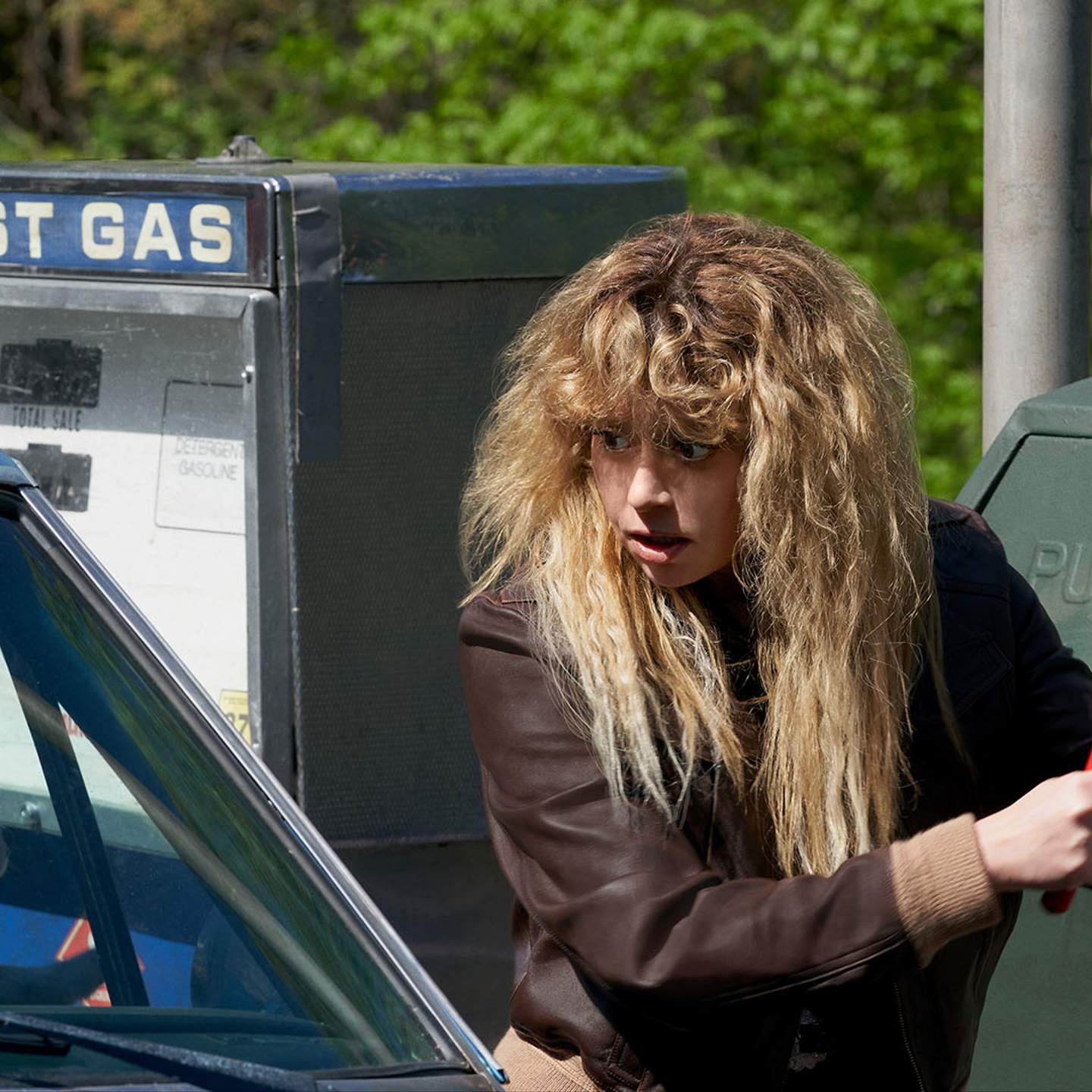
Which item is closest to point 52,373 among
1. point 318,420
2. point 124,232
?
point 124,232

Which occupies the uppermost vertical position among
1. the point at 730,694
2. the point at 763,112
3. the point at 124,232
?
the point at 763,112

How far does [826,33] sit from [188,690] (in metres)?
5.86

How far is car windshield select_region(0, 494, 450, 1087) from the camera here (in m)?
1.65

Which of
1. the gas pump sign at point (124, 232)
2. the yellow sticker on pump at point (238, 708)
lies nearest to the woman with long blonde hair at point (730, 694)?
the gas pump sign at point (124, 232)

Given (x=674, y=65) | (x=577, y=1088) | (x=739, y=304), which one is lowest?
(x=577, y=1088)

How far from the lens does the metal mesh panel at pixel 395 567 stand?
10.5 ft

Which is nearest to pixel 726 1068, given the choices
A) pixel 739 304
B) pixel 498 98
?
pixel 739 304

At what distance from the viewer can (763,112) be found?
26.1ft

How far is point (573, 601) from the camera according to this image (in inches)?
70.5

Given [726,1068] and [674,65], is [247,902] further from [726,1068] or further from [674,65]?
[674,65]

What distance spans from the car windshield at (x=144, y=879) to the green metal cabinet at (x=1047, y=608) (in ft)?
3.69

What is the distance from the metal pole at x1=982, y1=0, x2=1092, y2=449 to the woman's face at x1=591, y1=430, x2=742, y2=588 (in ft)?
4.70

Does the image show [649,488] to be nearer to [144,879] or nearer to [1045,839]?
[1045,839]

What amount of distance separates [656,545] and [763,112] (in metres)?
6.50
